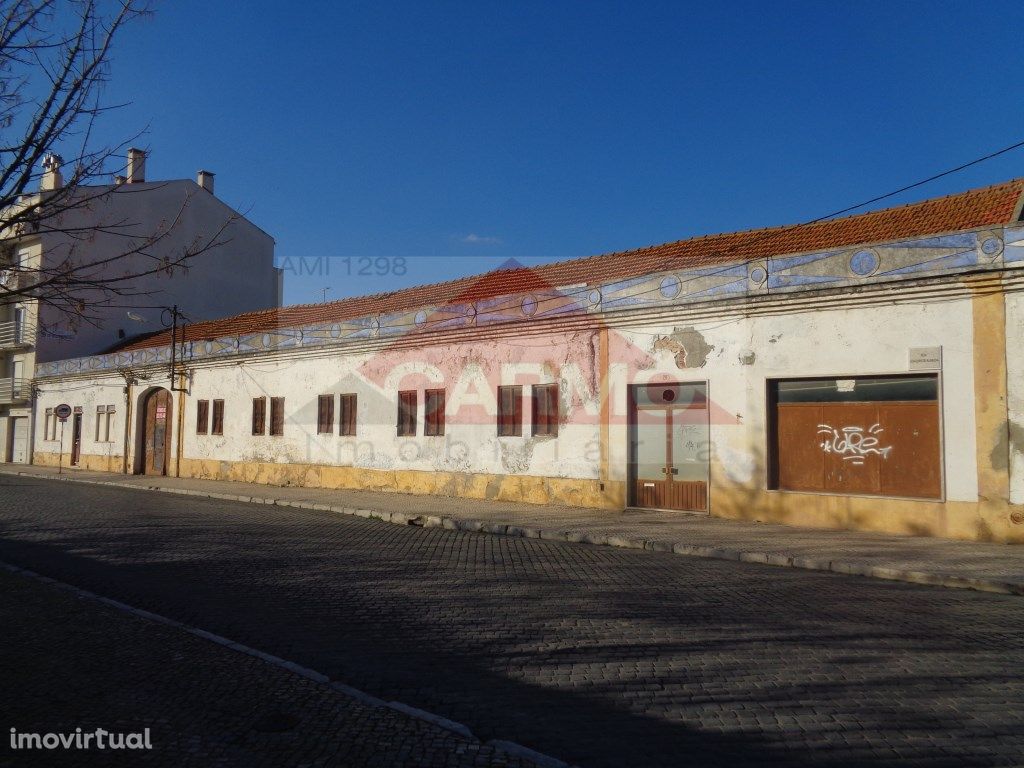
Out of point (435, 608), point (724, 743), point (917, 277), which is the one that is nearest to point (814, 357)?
point (917, 277)

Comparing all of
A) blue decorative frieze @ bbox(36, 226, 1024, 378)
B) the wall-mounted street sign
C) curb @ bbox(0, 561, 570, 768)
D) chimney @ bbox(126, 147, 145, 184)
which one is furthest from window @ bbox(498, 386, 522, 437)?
chimney @ bbox(126, 147, 145, 184)

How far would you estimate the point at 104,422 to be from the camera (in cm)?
2944

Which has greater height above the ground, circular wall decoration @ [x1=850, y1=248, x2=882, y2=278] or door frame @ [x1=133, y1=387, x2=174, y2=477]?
circular wall decoration @ [x1=850, y1=248, x2=882, y2=278]

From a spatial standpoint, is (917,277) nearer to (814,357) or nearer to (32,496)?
(814,357)

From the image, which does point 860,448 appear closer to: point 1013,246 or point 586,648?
point 1013,246

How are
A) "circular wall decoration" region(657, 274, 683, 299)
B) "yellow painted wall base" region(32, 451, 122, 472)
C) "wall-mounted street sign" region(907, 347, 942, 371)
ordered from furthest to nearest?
1. "yellow painted wall base" region(32, 451, 122, 472)
2. "circular wall decoration" region(657, 274, 683, 299)
3. "wall-mounted street sign" region(907, 347, 942, 371)

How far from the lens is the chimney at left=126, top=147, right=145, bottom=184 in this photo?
20.2ft

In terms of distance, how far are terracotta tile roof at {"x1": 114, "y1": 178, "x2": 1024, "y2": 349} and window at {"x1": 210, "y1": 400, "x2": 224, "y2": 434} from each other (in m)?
3.18

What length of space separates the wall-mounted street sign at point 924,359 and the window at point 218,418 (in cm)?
2024

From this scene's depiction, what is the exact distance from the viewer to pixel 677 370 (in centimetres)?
A: 1417

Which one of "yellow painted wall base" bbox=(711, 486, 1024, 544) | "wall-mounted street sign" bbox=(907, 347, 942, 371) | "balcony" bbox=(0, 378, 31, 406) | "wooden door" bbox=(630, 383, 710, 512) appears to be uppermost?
"balcony" bbox=(0, 378, 31, 406)

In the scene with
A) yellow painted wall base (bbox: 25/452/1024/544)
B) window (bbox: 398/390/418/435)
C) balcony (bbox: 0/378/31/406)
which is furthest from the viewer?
balcony (bbox: 0/378/31/406)

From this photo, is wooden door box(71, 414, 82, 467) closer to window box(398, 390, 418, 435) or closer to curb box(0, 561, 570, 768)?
window box(398, 390, 418, 435)

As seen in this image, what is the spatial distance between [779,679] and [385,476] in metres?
14.8
